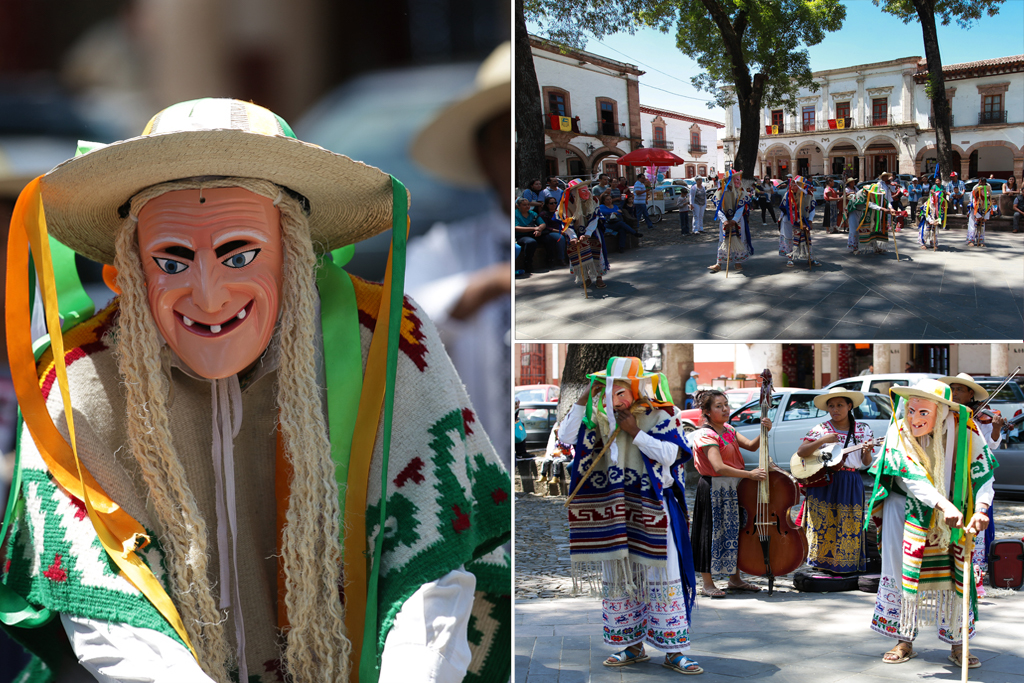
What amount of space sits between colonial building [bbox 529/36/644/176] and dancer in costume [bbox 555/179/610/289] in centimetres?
10

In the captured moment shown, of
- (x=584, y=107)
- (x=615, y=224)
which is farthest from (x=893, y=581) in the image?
(x=584, y=107)

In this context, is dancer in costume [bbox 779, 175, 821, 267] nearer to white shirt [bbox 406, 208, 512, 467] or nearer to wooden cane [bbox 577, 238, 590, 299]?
wooden cane [bbox 577, 238, 590, 299]

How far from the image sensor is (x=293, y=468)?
1.80m

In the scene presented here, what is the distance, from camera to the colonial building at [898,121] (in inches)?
130

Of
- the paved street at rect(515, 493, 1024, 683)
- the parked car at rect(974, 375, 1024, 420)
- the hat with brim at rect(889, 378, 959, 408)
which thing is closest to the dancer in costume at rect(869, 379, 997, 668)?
the hat with brim at rect(889, 378, 959, 408)

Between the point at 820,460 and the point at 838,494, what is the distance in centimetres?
29

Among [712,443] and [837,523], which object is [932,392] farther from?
[837,523]

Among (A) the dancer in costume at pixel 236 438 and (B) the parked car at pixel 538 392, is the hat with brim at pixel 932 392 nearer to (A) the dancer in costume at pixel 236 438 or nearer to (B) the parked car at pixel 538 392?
(A) the dancer in costume at pixel 236 438

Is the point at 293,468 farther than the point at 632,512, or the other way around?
the point at 632,512

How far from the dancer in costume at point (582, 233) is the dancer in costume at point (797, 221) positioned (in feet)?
3.39

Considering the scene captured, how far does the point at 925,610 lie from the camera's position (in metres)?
3.44

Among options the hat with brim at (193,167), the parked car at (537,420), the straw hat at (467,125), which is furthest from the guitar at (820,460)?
the parked car at (537,420)

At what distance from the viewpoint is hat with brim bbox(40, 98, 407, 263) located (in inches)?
63.7

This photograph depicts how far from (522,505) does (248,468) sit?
5094 millimetres
